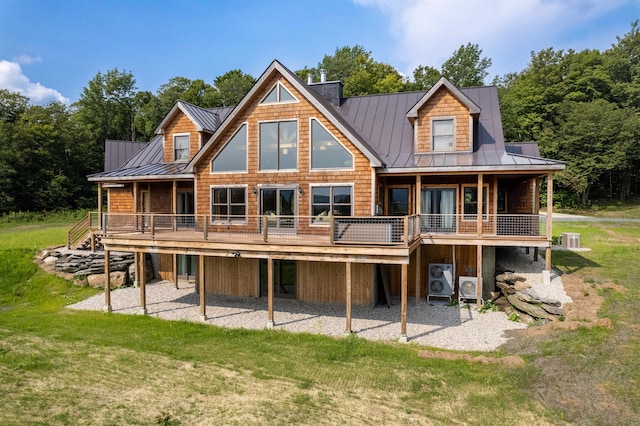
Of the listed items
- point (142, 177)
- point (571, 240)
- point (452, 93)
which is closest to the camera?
point (452, 93)

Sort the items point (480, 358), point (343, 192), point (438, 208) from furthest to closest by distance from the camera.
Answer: point (438, 208)
point (343, 192)
point (480, 358)

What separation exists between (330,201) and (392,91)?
3126cm

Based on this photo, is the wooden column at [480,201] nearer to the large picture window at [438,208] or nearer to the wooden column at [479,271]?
the wooden column at [479,271]

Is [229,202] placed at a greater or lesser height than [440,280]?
greater

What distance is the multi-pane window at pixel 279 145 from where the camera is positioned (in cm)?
1429

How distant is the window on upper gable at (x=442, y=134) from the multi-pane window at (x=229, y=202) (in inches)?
307

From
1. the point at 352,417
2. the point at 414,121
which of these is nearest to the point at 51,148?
the point at 414,121

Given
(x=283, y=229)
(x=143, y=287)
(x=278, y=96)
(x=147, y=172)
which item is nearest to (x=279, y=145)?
(x=278, y=96)

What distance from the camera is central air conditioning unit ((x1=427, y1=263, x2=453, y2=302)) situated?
1449 cm

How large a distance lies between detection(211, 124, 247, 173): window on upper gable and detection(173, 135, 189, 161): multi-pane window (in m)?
3.75

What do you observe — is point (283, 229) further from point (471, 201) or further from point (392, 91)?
point (392, 91)

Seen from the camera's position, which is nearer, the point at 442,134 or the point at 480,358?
the point at 480,358

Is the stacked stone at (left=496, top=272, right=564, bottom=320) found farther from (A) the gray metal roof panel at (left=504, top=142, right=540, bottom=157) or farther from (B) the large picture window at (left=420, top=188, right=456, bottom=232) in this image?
(A) the gray metal roof panel at (left=504, top=142, right=540, bottom=157)

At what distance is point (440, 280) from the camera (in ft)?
47.7
